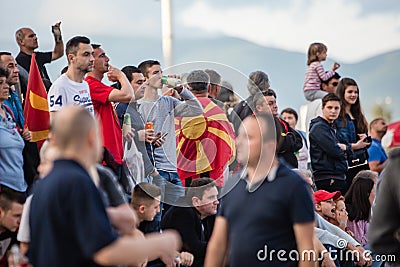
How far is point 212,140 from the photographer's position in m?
9.39

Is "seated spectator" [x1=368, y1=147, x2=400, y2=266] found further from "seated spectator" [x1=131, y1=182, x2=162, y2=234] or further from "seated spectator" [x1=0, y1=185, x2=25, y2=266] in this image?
"seated spectator" [x1=0, y1=185, x2=25, y2=266]

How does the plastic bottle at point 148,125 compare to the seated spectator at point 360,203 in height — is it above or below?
above

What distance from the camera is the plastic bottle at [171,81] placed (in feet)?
31.1

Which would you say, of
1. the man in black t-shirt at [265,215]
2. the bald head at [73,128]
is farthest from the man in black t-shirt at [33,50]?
the bald head at [73,128]

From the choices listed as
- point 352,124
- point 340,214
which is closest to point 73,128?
point 340,214

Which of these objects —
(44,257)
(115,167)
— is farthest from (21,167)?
(44,257)

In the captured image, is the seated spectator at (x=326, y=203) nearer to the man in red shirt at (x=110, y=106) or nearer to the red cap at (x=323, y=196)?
the red cap at (x=323, y=196)

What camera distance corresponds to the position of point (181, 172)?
9.48 metres

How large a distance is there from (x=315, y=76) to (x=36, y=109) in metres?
4.31

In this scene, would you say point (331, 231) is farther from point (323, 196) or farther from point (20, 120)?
point (20, 120)

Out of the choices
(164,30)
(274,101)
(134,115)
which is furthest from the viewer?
(164,30)

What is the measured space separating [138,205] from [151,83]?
1.86 m

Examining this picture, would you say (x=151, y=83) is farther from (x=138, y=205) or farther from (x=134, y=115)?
(x=138, y=205)

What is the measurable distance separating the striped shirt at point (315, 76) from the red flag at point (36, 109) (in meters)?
4.03
